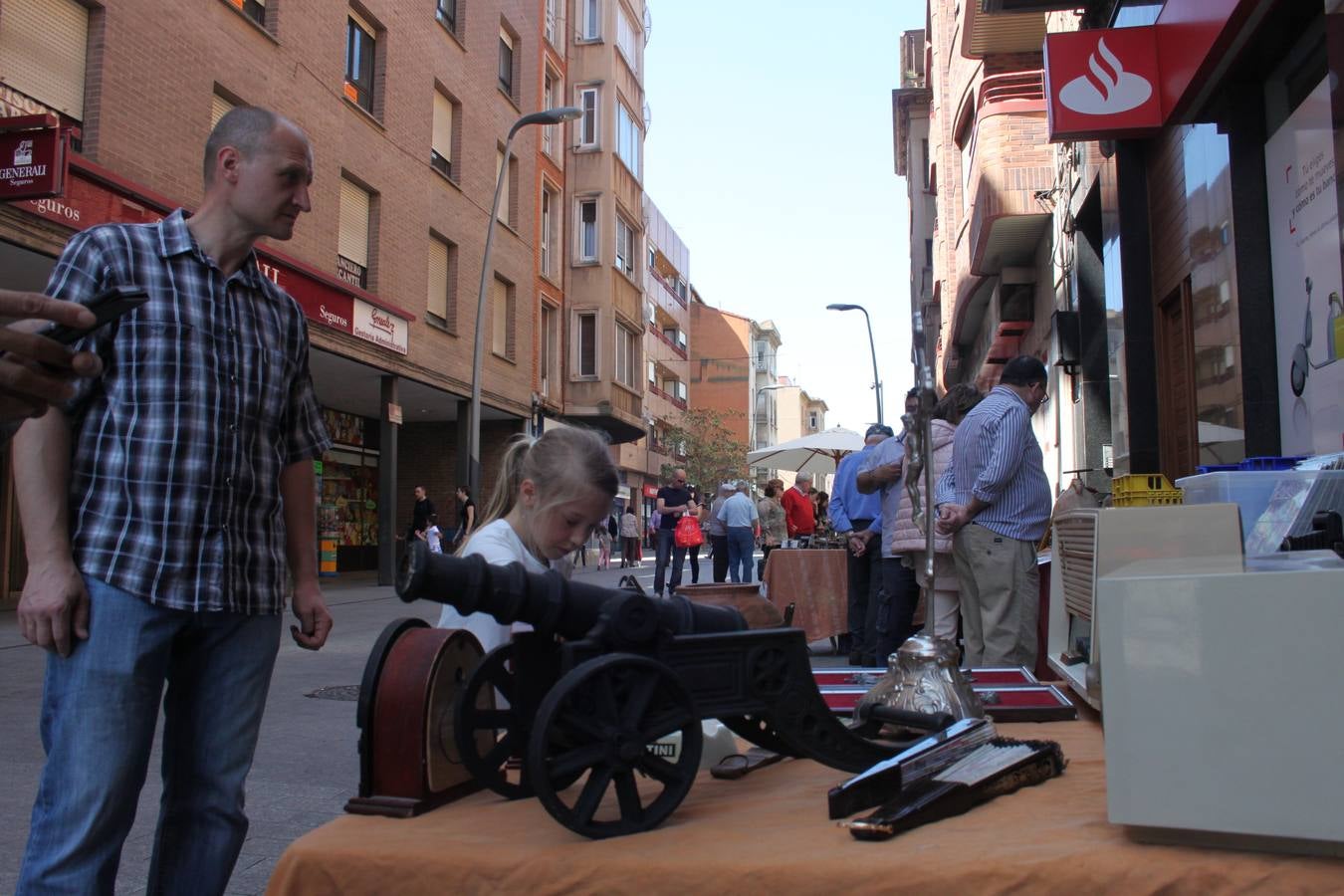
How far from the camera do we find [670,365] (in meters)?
60.3

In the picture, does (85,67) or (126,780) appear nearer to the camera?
(126,780)

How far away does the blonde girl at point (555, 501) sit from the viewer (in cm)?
262

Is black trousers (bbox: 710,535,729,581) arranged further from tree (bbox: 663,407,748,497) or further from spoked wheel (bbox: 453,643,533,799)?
tree (bbox: 663,407,748,497)

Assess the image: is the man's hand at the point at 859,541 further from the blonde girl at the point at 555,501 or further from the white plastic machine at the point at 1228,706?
the white plastic machine at the point at 1228,706

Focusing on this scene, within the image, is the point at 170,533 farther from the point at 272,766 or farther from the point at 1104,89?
the point at 1104,89

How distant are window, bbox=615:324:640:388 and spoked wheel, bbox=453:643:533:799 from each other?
32.5 meters


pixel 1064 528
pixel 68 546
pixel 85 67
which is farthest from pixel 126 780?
pixel 85 67

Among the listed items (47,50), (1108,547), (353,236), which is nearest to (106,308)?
(1108,547)

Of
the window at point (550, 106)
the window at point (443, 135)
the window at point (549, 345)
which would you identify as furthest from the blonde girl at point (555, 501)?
the window at point (550, 106)

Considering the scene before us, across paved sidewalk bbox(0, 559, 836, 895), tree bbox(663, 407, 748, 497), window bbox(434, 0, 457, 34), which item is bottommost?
paved sidewalk bbox(0, 559, 836, 895)

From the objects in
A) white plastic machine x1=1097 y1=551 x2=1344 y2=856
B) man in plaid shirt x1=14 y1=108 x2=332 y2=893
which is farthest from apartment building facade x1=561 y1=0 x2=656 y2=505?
white plastic machine x1=1097 y1=551 x2=1344 y2=856

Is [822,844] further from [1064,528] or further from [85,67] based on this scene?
[85,67]

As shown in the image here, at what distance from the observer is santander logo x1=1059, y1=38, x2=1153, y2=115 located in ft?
29.1

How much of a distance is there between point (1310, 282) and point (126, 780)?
6.75 m
